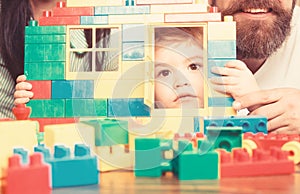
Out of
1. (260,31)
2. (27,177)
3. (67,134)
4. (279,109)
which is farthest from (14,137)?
(260,31)

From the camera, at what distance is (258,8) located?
167cm

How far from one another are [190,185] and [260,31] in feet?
3.76

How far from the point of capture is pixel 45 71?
1229 mm

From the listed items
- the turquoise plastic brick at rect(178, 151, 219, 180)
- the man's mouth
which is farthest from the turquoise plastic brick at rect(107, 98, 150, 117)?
the man's mouth

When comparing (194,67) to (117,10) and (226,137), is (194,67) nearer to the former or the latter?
(117,10)

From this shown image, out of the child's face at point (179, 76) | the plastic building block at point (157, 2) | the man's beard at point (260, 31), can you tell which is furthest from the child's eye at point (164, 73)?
the man's beard at point (260, 31)

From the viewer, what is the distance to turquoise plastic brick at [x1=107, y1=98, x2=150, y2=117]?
1.16m

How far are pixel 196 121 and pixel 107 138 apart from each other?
0.40m

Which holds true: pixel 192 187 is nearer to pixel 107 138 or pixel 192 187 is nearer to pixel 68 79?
pixel 107 138

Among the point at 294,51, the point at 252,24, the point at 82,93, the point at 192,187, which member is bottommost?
the point at 192,187

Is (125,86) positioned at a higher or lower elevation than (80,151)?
higher

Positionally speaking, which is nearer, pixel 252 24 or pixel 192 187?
pixel 192 187

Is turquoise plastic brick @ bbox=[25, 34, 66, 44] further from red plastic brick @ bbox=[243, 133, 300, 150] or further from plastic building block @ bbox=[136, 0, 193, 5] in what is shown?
red plastic brick @ bbox=[243, 133, 300, 150]

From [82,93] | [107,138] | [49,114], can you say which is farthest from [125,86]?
[107,138]
